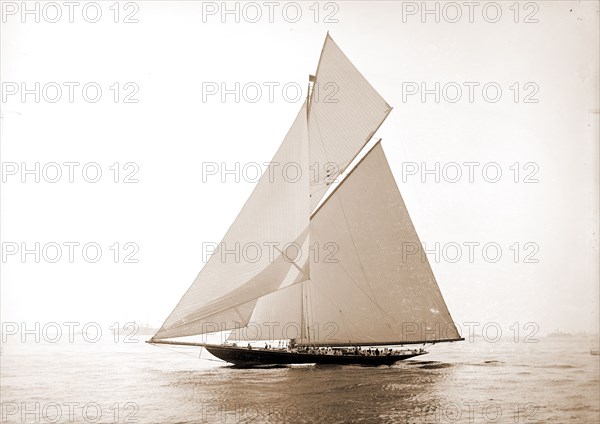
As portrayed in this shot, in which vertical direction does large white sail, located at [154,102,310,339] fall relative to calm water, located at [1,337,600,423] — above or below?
above

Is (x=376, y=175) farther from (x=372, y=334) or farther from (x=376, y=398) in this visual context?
(x=376, y=398)

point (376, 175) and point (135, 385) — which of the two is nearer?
point (135, 385)

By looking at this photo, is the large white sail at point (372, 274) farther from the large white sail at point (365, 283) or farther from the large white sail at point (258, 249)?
the large white sail at point (258, 249)

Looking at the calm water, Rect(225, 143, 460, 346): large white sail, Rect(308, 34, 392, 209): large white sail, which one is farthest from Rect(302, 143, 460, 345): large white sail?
the calm water

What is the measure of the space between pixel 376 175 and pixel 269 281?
820 centimetres

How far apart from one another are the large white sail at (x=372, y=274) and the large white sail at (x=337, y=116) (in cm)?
119

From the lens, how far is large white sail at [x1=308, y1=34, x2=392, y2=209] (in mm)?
27453

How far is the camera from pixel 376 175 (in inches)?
1200

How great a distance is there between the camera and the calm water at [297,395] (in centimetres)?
2030

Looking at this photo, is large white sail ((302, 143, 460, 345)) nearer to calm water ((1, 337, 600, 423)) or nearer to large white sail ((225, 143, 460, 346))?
large white sail ((225, 143, 460, 346))

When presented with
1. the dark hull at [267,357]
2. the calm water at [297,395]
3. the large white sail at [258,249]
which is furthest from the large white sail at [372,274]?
the large white sail at [258,249]

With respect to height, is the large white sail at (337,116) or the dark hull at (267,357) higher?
the large white sail at (337,116)

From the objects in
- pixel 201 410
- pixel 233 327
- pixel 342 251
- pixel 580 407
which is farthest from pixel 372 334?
pixel 201 410

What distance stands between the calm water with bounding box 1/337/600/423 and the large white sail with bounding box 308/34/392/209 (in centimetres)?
875
